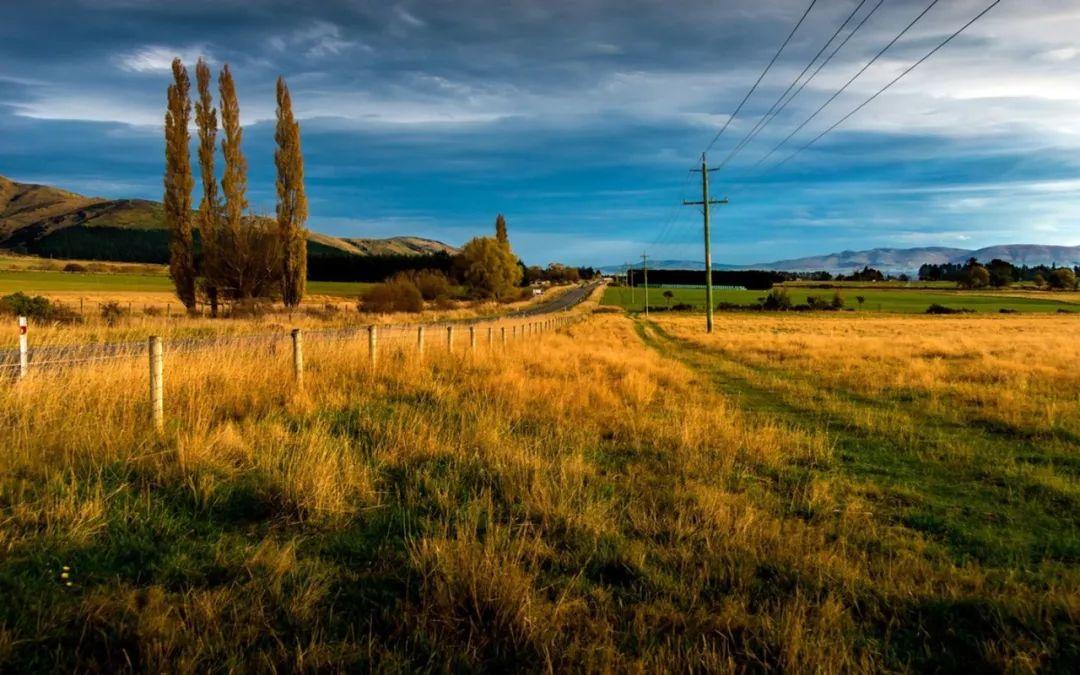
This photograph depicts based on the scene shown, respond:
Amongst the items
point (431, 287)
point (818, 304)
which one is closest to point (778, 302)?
point (818, 304)

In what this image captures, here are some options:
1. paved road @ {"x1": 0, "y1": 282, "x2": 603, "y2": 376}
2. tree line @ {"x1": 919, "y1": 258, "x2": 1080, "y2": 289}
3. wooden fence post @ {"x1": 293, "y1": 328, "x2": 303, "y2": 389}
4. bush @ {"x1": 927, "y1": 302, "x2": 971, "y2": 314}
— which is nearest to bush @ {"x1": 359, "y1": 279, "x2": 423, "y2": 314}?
paved road @ {"x1": 0, "y1": 282, "x2": 603, "y2": 376}

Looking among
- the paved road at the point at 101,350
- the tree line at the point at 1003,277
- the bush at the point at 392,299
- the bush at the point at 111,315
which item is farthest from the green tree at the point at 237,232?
the tree line at the point at 1003,277

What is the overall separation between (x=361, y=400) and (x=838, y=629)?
7704mm

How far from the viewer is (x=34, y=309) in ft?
95.3

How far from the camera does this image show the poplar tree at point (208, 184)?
38469mm

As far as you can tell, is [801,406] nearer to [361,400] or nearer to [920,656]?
[361,400]

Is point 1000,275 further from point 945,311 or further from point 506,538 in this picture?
point 506,538

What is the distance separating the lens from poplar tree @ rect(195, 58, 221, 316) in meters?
38.5

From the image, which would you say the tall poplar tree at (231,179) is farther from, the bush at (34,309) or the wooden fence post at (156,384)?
the wooden fence post at (156,384)

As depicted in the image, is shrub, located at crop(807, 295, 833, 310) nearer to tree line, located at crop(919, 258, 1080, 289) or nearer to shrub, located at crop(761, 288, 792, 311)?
shrub, located at crop(761, 288, 792, 311)

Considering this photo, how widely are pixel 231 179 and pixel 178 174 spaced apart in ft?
9.48

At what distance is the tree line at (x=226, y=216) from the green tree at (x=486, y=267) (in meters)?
51.2

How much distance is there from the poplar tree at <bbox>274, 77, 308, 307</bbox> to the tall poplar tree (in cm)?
285

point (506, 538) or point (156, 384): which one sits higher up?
point (156, 384)
